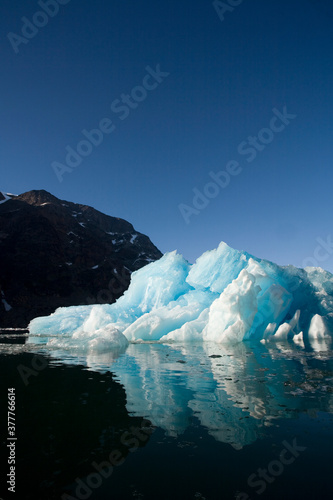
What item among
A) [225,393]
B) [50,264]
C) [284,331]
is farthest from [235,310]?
[50,264]

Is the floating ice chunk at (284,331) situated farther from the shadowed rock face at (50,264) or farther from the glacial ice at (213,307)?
the shadowed rock face at (50,264)

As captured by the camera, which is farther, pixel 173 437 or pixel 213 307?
pixel 213 307

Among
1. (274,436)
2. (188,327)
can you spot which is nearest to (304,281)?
(188,327)

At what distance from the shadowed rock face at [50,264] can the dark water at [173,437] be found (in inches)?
3069

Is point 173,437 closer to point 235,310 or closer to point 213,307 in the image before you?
point 235,310

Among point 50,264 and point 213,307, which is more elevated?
point 50,264

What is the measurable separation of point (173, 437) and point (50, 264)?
10187 centimetres

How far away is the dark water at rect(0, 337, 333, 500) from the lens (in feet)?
11.8

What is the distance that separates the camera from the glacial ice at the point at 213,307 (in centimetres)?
2312

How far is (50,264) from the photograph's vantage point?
99.0 meters

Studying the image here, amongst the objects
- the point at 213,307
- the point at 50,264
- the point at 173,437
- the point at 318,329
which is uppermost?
the point at 50,264

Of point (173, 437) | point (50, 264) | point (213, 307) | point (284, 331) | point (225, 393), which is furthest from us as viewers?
point (50, 264)

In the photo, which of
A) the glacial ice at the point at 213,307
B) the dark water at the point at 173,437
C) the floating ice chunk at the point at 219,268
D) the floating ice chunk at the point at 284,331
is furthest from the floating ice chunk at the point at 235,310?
the dark water at the point at 173,437

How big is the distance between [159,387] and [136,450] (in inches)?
155
